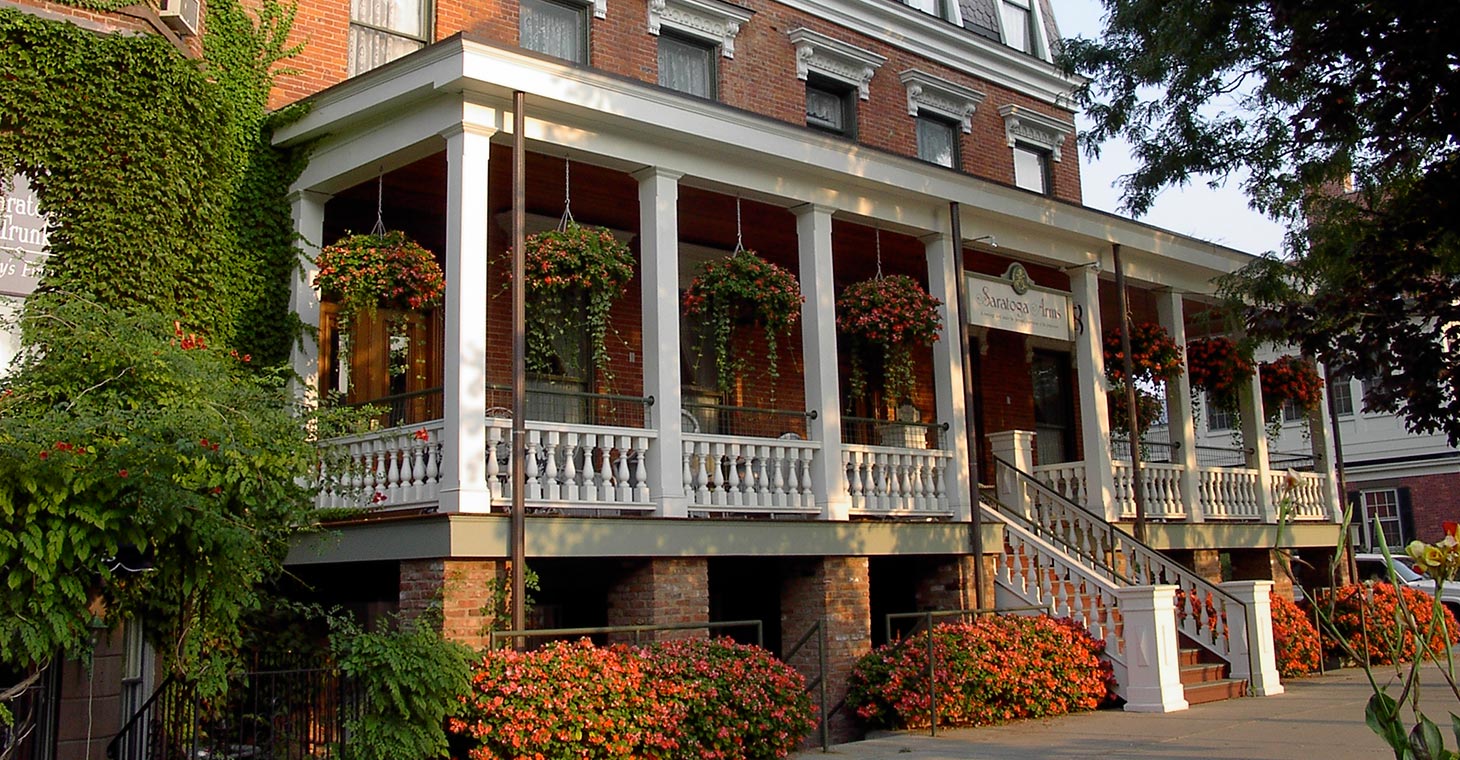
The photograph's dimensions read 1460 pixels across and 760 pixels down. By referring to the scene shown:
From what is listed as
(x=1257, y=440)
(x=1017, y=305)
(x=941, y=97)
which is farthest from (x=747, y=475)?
(x=1257, y=440)

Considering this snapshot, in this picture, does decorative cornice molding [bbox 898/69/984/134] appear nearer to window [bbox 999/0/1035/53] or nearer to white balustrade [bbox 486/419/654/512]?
window [bbox 999/0/1035/53]

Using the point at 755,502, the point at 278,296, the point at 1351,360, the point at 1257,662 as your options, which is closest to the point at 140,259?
the point at 278,296

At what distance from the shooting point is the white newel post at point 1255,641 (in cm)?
1425

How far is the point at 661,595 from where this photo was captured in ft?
38.2

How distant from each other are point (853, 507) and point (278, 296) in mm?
6065

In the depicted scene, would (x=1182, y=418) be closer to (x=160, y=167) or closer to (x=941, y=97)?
(x=941, y=97)

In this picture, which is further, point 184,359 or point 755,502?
point 755,502

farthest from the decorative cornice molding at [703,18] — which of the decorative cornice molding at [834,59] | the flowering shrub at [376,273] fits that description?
the flowering shrub at [376,273]

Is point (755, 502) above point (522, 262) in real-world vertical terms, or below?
below

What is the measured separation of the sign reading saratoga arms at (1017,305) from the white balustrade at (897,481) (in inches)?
70.5

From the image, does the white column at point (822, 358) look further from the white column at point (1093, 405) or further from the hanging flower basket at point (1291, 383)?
the hanging flower basket at point (1291, 383)

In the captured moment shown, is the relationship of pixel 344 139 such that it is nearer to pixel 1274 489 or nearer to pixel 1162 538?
pixel 1162 538

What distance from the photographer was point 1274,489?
1927cm

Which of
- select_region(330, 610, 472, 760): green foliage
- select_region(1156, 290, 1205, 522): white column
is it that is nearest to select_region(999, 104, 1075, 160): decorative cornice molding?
select_region(1156, 290, 1205, 522): white column
